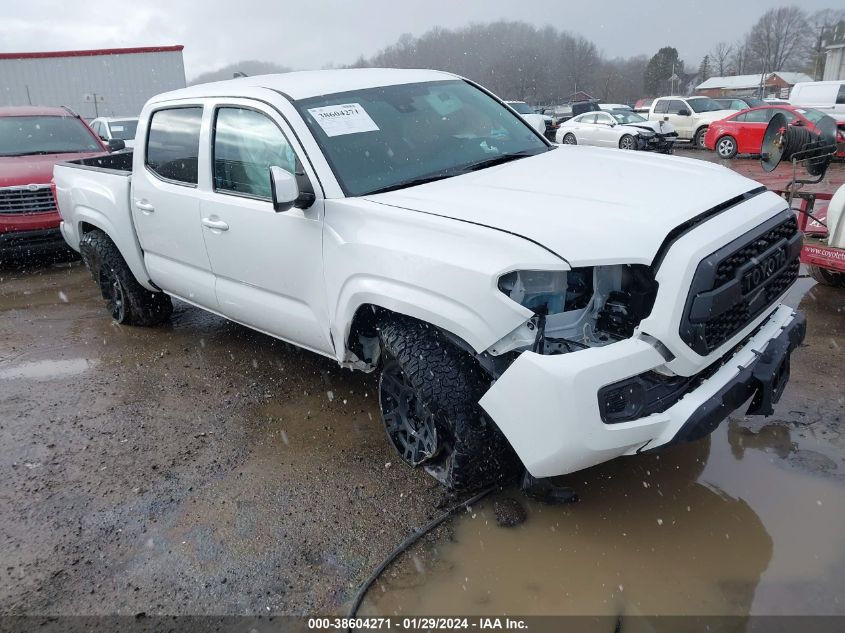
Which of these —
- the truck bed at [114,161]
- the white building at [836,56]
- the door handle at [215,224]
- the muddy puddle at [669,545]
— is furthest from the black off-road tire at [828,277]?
the white building at [836,56]

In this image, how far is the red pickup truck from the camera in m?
7.70

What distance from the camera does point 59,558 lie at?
2994 mm

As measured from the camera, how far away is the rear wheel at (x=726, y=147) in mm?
17344

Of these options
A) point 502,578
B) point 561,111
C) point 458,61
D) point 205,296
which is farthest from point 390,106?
point 458,61

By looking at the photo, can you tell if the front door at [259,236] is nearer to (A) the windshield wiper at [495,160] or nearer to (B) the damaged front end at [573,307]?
(A) the windshield wiper at [495,160]

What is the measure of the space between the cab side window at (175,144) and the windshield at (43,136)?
483 centimetres

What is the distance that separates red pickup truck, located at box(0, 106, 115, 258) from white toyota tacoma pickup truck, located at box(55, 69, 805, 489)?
14.1 feet

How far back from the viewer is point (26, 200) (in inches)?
305

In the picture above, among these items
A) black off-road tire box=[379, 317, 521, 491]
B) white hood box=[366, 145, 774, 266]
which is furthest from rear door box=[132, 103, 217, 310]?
black off-road tire box=[379, 317, 521, 491]

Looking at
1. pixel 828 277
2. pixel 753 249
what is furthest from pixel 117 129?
pixel 753 249

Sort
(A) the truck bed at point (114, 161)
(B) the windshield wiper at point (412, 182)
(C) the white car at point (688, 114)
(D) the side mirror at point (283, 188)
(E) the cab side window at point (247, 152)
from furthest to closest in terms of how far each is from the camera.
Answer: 1. (C) the white car at point (688, 114)
2. (A) the truck bed at point (114, 161)
3. (E) the cab side window at point (247, 152)
4. (B) the windshield wiper at point (412, 182)
5. (D) the side mirror at point (283, 188)

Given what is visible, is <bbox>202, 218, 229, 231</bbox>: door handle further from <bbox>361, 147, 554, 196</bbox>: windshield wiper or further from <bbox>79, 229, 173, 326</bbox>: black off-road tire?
<bbox>79, 229, 173, 326</bbox>: black off-road tire

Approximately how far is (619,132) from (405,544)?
1780cm

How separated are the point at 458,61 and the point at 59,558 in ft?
253
